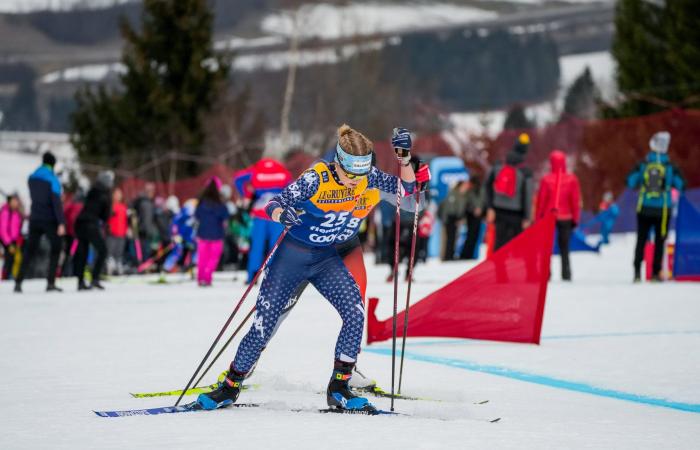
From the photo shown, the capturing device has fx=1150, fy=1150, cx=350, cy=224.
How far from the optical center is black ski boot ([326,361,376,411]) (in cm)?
561

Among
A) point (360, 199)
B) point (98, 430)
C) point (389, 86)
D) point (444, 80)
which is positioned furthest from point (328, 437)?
point (444, 80)

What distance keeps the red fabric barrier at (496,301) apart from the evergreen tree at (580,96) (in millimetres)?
75699

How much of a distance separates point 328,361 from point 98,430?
111 inches

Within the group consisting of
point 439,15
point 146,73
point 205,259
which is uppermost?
point 439,15

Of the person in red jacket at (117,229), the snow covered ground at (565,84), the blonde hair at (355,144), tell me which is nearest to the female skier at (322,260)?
the blonde hair at (355,144)

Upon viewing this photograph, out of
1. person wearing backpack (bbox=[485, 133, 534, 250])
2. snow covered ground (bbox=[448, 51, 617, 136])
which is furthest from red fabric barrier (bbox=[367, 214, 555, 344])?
snow covered ground (bbox=[448, 51, 617, 136])

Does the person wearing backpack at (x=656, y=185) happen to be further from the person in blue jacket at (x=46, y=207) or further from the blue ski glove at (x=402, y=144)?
the blue ski glove at (x=402, y=144)

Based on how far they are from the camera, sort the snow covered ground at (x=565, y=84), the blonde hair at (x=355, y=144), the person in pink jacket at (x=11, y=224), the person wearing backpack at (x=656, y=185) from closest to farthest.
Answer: the blonde hair at (x=355, y=144)
the person wearing backpack at (x=656, y=185)
the person in pink jacket at (x=11, y=224)
the snow covered ground at (x=565, y=84)

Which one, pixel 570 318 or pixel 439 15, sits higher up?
pixel 439 15

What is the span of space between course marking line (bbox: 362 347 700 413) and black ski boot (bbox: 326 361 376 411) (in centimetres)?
152

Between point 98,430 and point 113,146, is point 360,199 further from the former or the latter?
point 113,146

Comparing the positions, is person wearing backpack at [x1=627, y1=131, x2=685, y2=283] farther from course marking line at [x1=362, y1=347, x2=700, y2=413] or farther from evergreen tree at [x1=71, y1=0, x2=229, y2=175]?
evergreen tree at [x1=71, y1=0, x2=229, y2=175]

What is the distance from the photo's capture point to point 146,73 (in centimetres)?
4006

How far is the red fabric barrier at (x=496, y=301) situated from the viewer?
8.41 metres
